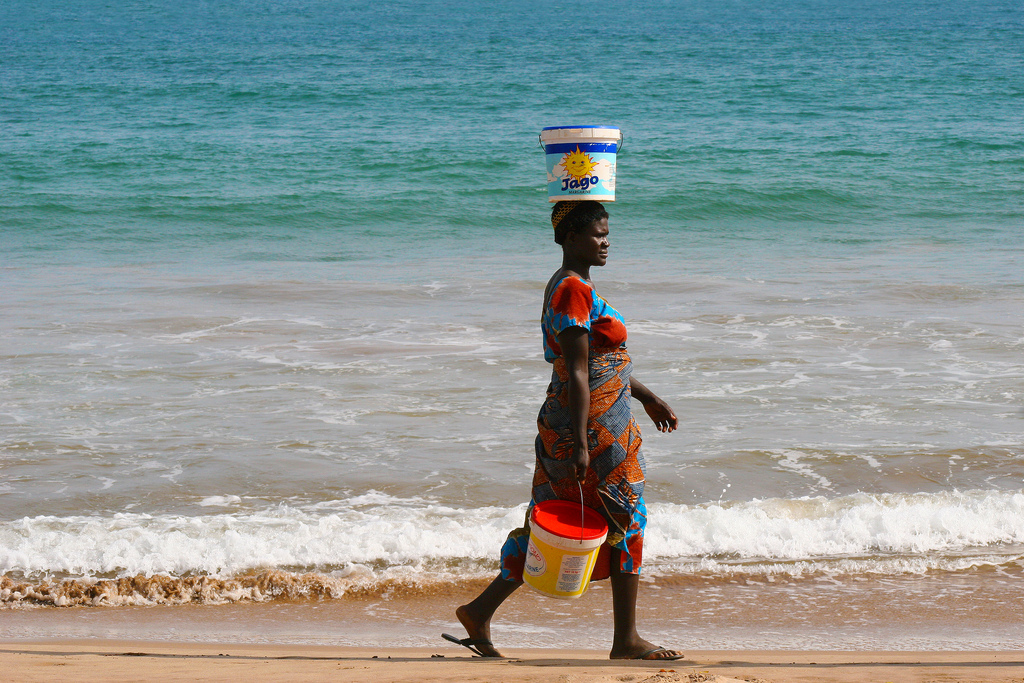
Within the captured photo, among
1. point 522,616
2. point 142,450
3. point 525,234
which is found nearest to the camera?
point 522,616

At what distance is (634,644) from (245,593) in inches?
72.6

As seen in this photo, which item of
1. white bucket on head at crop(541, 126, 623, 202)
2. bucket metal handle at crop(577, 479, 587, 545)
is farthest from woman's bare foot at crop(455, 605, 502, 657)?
white bucket on head at crop(541, 126, 623, 202)

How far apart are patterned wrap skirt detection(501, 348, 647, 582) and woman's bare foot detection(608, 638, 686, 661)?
0.25m

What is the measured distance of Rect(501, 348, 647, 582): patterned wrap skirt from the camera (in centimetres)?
323

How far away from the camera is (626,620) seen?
10.9ft

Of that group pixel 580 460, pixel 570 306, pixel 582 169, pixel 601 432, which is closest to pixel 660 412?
pixel 601 432

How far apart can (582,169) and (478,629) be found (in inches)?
62.9

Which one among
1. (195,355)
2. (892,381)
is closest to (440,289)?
(195,355)

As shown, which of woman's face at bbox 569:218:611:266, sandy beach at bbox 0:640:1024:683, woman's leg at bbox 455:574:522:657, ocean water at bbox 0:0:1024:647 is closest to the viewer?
sandy beach at bbox 0:640:1024:683

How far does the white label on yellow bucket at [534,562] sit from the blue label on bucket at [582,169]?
1.13 metres

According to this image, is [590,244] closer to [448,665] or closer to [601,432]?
[601,432]

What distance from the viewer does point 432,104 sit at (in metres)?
29.8

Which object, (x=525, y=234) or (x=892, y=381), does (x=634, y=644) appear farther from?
(x=525, y=234)

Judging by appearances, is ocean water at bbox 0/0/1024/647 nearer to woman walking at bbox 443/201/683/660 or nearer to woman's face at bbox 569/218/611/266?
woman walking at bbox 443/201/683/660
